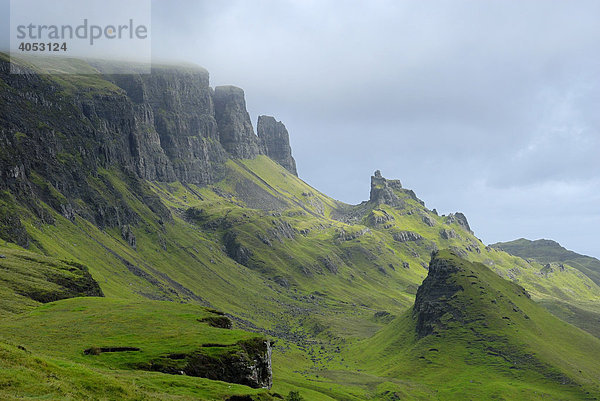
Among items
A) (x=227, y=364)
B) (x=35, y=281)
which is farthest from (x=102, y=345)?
(x=35, y=281)

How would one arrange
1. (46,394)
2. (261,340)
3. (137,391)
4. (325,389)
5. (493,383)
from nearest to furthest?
1. (46,394)
2. (137,391)
3. (261,340)
4. (325,389)
5. (493,383)

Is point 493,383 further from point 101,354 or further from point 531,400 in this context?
point 101,354

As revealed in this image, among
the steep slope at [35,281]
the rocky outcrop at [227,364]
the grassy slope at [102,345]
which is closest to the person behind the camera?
the grassy slope at [102,345]

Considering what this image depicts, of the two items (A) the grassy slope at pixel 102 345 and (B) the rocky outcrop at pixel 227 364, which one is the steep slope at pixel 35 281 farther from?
(B) the rocky outcrop at pixel 227 364

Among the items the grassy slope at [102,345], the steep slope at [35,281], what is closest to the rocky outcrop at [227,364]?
the grassy slope at [102,345]

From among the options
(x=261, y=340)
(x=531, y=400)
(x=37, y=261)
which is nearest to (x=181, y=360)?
(x=261, y=340)

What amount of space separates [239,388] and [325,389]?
110062 millimetres

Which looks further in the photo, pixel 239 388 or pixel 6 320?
pixel 6 320

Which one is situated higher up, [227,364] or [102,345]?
[102,345]

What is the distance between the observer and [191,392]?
53938mm

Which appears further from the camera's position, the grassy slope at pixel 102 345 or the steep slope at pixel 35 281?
the steep slope at pixel 35 281

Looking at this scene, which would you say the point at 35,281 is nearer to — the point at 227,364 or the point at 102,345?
the point at 102,345

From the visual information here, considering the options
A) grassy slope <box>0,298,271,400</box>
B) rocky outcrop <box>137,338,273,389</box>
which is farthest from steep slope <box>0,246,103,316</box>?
rocky outcrop <box>137,338,273,389</box>

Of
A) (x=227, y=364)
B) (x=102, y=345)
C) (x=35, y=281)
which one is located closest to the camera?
(x=102, y=345)
